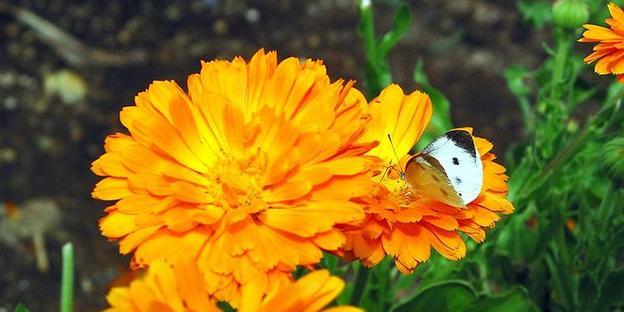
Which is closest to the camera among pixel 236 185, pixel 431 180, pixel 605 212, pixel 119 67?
pixel 431 180

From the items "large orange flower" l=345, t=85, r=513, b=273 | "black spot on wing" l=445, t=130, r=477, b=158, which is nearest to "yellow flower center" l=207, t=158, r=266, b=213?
"large orange flower" l=345, t=85, r=513, b=273

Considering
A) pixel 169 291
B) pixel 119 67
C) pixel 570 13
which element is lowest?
pixel 169 291

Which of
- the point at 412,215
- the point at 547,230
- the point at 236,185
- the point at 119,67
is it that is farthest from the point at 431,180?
the point at 119,67

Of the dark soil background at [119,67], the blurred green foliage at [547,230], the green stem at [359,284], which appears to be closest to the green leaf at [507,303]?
the blurred green foliage at [547,230]

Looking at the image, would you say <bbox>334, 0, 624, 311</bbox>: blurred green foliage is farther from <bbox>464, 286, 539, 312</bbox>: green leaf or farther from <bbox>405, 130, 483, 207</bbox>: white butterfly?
<bbox>405, 130, 483, 207</bbox>: white butterfly

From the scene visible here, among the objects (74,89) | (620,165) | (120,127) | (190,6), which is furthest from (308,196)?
(190,6)

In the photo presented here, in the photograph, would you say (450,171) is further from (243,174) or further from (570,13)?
(570,13)
